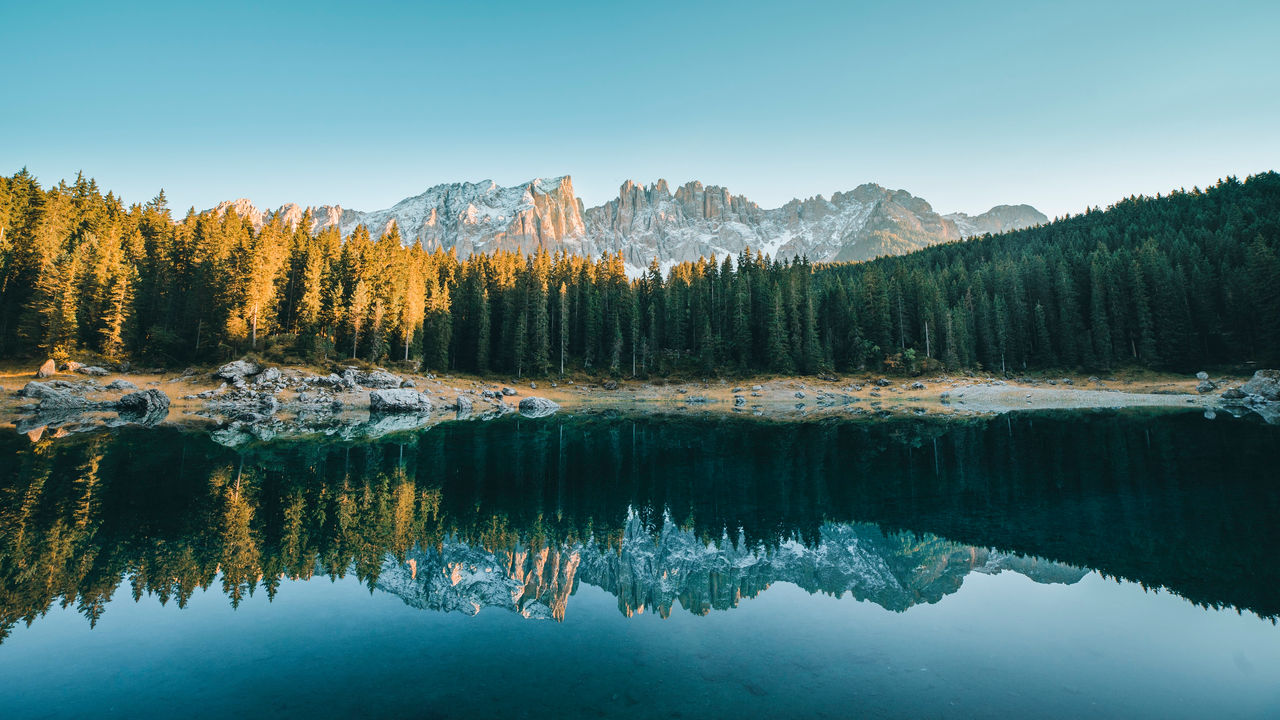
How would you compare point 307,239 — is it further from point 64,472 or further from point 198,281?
point 64,472

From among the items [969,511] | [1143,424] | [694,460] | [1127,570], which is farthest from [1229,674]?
[1143,424]

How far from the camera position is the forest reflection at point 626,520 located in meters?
12.3

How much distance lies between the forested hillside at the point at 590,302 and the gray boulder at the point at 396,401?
1388cm

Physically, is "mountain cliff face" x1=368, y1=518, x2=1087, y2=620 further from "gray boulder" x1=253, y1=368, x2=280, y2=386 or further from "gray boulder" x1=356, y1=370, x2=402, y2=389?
"gray boulder" x1=356, y1=370, x2=402, y2=389

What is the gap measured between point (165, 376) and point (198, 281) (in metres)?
15.1

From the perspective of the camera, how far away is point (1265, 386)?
161 feet

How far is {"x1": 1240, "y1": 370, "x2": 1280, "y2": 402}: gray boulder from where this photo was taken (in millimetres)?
47537

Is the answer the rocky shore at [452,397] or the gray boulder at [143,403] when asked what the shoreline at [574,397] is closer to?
the rocky shore at [452,397]

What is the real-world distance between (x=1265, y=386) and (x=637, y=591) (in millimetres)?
70556

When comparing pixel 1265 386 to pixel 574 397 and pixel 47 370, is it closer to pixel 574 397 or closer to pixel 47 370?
pixel 574 397

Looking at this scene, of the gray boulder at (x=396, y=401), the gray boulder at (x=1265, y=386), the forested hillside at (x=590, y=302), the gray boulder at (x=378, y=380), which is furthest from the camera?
the gray boulder at (x=378, y=380)

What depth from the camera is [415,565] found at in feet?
43.9

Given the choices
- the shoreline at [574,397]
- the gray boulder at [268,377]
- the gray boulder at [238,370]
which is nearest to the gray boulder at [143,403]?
the shoreline at [574,397]

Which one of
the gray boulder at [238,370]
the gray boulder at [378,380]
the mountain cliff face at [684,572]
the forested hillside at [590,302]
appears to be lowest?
the mountain cliff face at [684,572]
